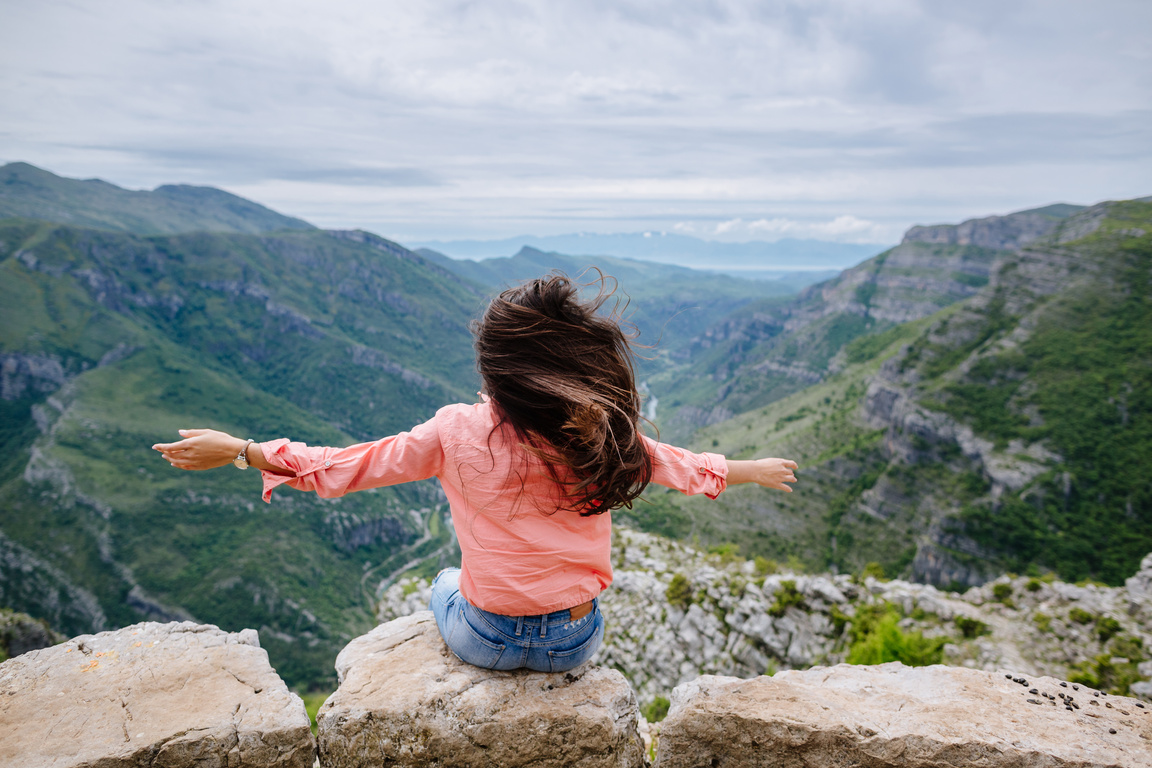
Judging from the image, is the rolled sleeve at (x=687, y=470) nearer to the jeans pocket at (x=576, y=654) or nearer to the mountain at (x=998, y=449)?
the jeans pocket at (x=576, y=654)

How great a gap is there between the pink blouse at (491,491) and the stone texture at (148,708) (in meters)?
1.82

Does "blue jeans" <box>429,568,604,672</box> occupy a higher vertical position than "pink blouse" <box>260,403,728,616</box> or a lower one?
lower

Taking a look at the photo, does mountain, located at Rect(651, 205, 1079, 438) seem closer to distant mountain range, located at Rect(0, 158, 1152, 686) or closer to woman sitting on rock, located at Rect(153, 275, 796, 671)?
distant mountain range, located at Rect(0, 158, 1152, 686)

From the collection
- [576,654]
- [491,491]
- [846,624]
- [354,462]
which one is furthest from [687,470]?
[846,624]

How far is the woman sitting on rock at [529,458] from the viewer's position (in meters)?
3.68

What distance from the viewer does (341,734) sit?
4.11 meters

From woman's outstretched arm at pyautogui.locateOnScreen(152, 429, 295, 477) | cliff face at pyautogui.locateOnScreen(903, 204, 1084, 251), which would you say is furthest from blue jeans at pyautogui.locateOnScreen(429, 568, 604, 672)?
cliff face at pyautogui.locateOnScreen(903, 204, 1084, 251)

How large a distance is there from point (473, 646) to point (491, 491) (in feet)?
5.22

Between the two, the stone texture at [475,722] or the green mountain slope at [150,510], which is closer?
the stone texture at [475,722]

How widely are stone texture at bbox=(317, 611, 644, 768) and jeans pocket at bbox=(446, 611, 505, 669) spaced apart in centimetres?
13

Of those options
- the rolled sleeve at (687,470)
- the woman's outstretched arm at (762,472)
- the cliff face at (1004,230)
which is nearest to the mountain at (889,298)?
the cliff face at (1004,230)

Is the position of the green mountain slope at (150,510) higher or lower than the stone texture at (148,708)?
lower

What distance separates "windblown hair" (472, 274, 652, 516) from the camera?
3615mm

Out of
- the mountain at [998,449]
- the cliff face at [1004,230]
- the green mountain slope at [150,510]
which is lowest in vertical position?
the green mountain slope at [150,510]
